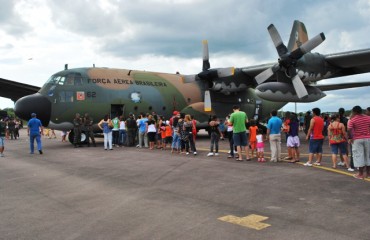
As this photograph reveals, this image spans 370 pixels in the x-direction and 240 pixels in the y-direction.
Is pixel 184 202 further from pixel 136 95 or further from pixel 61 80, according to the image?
pixel 136 95

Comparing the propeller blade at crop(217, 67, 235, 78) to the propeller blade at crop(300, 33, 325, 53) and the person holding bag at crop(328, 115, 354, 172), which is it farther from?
the person holding bag at crop(328, 115, 354, 172)

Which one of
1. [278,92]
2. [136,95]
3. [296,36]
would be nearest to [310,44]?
[296,36]

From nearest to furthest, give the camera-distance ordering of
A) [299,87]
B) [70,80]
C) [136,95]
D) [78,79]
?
1. [299,87]
2. [70,80]
3. [78,79]
4. [136,95]

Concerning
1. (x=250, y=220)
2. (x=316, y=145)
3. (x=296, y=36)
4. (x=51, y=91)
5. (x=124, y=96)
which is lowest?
(x=250, y=220)

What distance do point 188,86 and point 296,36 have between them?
272 inches

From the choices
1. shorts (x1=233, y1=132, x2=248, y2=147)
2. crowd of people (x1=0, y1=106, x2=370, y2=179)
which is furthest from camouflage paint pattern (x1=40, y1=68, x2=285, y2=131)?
shorts (x1=233, y1=132, x2=248, y2=147)

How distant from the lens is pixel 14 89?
37.8 metres

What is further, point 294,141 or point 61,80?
point 61,80

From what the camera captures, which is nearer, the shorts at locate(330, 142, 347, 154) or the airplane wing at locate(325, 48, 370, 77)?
the shorts at locate(330, 142, 347, 154)

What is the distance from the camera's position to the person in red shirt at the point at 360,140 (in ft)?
25.3

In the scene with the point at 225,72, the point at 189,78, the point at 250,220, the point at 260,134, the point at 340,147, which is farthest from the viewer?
the point at 189,78

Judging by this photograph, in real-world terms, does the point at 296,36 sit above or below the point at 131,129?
above

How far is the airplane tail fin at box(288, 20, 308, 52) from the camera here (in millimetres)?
16906

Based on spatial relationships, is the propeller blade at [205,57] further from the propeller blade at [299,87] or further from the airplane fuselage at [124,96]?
the propeller blade at [299,87]
